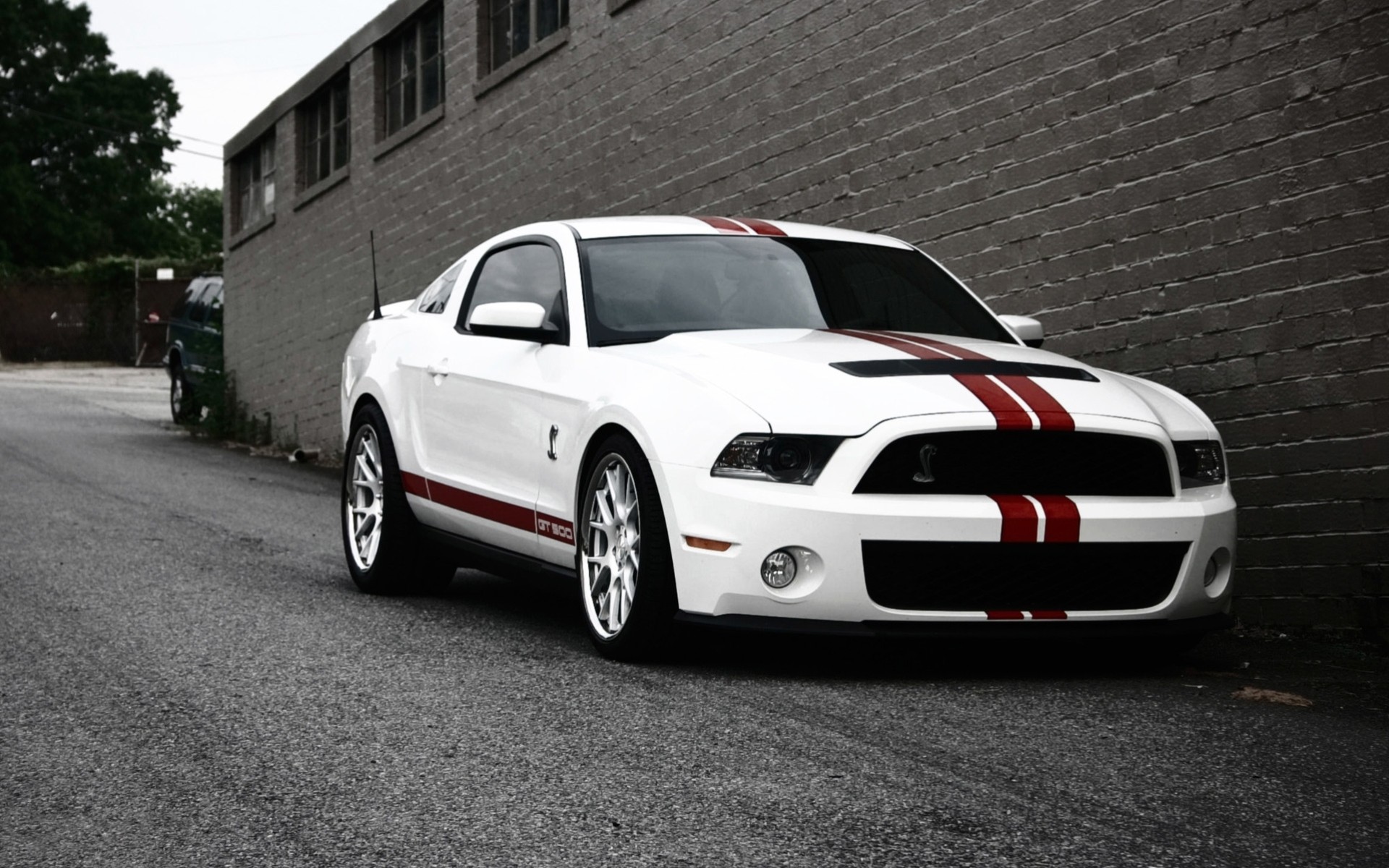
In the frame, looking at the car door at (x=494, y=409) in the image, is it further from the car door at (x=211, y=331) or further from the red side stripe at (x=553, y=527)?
the car door at (x=211, y=331)

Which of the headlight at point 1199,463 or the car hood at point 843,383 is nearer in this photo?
the car hood at point 843,383

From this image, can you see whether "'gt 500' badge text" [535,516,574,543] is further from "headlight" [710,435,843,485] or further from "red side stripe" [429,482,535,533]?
"headlight" [710,435,843,485]

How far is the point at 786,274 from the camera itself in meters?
7.02

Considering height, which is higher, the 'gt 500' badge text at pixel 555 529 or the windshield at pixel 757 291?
the windshield at pixel 757 291

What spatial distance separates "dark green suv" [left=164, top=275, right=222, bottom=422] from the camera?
23.1m

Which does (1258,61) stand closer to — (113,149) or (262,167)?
(262,167)

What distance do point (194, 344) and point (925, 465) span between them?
1970cm

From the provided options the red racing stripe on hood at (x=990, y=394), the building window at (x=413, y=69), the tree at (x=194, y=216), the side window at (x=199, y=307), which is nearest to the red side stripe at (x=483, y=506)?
the red racing stripe on hood at (x=990, y=394)

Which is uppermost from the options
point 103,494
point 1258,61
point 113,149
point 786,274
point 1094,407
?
point 113,149

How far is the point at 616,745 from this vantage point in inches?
184

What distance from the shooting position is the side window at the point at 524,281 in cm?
695

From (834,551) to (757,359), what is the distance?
2.50ft

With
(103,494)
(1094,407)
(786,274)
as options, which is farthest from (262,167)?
(1094,407)

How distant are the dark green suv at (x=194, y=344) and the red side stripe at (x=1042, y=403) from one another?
18438 mm
